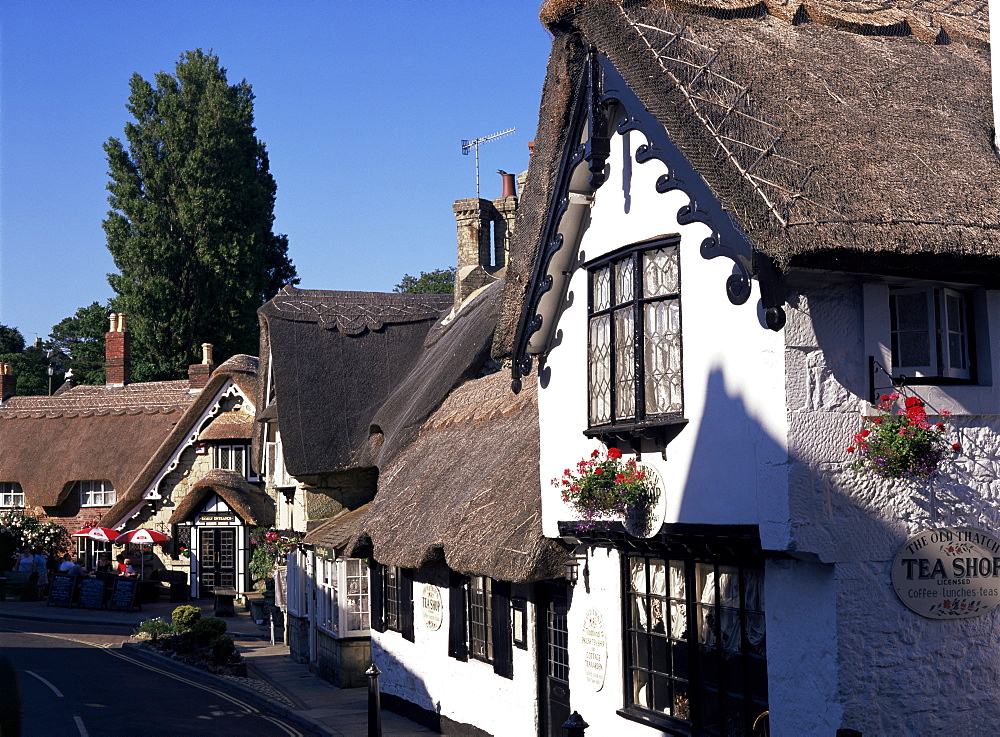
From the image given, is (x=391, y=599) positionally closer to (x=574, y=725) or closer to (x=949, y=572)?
(x=574, y=725)

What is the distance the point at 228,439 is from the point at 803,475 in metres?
30.7

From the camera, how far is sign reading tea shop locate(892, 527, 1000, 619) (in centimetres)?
797

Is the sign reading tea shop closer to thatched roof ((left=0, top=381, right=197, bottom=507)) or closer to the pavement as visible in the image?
the pavement

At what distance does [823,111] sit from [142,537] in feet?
97.7

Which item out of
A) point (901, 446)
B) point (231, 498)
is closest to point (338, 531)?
point (901, 446)

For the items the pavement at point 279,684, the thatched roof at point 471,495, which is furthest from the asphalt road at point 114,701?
the thatched roof at point 471,495

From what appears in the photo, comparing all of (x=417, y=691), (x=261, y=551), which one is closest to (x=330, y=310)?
(x=261, y=551)

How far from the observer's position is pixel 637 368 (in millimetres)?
9516

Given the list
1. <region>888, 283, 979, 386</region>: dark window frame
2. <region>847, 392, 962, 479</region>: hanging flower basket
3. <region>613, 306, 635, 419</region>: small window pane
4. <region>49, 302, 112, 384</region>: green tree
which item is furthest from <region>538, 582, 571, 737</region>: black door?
<region>49, 302, 112, 384</region>: green tree

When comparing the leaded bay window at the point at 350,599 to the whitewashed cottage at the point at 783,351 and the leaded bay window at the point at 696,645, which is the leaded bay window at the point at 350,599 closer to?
the whitewashed cottage at the point at 783,351

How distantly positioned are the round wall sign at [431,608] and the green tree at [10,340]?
73.2 m

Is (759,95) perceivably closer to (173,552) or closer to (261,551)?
(261,551)

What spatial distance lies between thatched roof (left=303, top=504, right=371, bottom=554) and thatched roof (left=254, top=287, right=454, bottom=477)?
1.21 m

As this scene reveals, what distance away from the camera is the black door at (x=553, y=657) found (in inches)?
467
